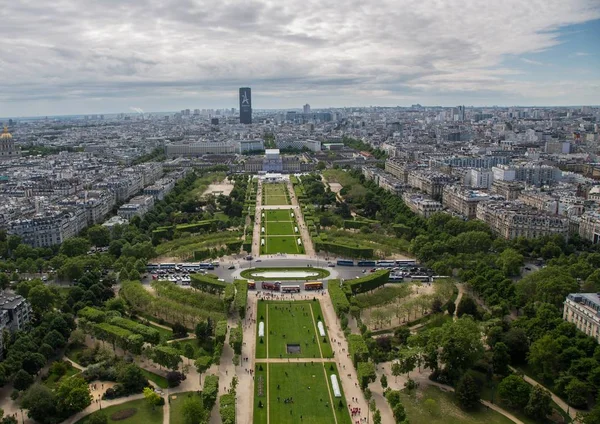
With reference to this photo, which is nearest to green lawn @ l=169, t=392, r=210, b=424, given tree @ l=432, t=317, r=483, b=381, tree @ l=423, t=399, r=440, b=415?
tree @ l=423, t=399, r=440, b=415

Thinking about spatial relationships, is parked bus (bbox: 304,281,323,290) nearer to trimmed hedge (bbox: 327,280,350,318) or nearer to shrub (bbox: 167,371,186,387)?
trimmed hedge (bbox: 327,280,350,318)

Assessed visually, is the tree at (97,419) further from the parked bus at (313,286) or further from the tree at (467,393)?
the parked bus at (313,286)

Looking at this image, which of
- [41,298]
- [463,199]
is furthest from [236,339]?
[463,199]

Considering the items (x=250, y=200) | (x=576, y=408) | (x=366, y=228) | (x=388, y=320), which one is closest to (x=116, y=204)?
(x=250, y=200)

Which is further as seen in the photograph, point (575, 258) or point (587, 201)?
point (587, 201)

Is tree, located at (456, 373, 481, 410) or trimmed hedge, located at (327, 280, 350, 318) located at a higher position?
trimmed hedge, located at (327, 280, 350, 318)

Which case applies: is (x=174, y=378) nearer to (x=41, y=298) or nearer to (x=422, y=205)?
(x=41, y=298)

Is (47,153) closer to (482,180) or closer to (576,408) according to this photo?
(482,180)
